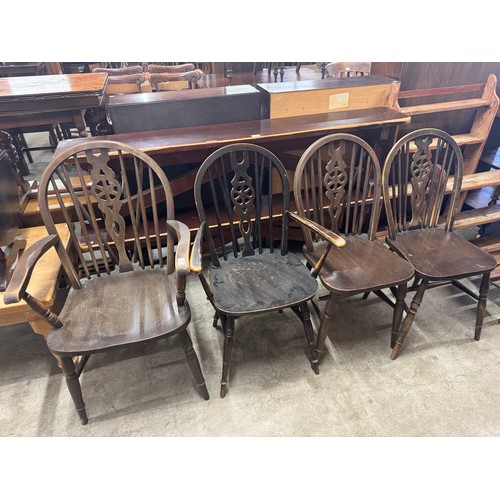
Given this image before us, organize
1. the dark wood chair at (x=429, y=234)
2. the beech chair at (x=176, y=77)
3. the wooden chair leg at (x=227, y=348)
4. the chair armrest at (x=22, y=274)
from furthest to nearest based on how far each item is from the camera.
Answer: the beech chair at (x=176, y=77), the dark wood chair at (x=429, y=234), the wooden chair leg at (x=227, y=348), the chair armrest at (x=22, y=274)

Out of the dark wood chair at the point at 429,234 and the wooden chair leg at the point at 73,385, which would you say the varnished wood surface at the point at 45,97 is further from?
the dark wood chair at the point at 429,234

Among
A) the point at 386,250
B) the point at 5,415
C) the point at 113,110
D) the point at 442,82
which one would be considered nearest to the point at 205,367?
the point at 5,415

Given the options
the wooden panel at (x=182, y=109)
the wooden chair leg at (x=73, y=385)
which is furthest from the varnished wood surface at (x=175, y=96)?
the wooden chair leg at (x=73, y=385)

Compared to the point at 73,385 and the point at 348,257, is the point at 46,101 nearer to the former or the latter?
the point at 73,385

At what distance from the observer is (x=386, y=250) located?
5.60 feet

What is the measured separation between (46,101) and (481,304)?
8.57 ft

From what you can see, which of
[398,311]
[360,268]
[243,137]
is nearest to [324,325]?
[360,268]

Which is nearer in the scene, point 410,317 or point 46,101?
point 410,317

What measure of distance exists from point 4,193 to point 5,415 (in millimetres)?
1048

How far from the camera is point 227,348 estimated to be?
152 centimetres

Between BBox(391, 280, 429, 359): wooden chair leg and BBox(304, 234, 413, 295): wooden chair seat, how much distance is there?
16 centimetres

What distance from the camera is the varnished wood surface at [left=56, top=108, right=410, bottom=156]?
1.72m

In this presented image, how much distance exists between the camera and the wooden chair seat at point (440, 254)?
5.19 feet

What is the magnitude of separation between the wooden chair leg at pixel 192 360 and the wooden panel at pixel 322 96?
1430 millimetres
